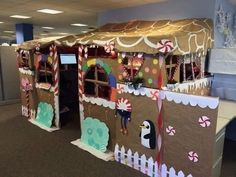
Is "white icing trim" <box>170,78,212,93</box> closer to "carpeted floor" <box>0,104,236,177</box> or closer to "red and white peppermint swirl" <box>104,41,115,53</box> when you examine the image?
"red and white peppermint swirl" <box>104,41,115,53</box>

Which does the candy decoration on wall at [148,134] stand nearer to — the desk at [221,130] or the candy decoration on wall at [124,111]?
the candy decoration on wall at [124,111]

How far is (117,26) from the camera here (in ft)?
15.4

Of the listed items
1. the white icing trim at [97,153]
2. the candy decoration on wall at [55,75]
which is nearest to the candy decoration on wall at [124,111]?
the white icing trim at [97,153]

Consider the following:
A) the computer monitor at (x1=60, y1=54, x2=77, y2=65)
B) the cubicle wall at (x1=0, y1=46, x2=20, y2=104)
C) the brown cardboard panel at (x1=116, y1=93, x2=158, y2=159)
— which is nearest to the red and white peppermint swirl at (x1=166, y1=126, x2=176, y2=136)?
the brown cardboard panel at (x1=116, y1=93, x2=158, y2=159)

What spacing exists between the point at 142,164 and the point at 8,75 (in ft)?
15.6

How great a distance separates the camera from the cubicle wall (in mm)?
6023

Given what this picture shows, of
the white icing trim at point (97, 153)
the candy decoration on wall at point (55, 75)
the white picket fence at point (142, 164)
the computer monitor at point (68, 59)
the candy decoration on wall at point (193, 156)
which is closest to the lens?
the candy decoration on wall at point (193, 156)

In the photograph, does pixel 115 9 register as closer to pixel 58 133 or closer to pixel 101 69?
pixel 101 69

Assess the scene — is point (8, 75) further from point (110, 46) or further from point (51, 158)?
point (110, 46)

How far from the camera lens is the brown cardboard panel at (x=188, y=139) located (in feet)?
7.40

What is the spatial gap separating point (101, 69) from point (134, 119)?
943mm

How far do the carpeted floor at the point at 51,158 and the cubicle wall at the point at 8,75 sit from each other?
2064 millimetres

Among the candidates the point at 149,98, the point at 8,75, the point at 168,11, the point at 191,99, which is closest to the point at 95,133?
the point at 149,98

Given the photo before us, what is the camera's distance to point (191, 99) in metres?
2.31
